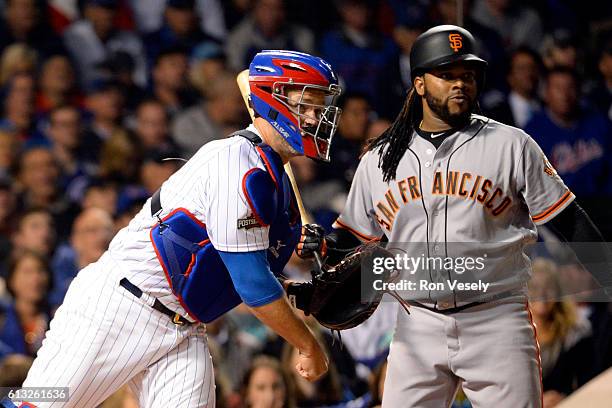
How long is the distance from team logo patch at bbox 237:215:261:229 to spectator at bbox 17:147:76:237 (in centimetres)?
220

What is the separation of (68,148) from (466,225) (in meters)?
2.44

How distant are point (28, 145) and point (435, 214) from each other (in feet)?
8.10

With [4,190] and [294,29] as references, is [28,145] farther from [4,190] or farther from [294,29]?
[294,29]

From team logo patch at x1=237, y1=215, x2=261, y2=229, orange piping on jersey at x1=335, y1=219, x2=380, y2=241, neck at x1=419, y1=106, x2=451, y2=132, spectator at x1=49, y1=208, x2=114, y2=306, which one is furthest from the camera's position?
spectator at x1=49, y1=208, x2=114, y2=306

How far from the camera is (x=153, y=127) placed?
13.8ft

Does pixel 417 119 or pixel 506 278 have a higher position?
pixel 417 119

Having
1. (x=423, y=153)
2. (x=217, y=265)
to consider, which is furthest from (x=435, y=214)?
(x=217, y=265)

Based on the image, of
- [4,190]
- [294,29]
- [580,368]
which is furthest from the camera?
[294,29]

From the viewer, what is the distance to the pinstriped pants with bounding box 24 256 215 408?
7.02ft

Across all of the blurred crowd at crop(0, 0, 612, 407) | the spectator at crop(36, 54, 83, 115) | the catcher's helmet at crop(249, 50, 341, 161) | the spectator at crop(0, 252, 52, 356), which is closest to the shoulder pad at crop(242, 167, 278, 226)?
the catcher's helmet at crop(249, 50, 341, 161)

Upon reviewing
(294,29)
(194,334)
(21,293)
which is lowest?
(21,293)

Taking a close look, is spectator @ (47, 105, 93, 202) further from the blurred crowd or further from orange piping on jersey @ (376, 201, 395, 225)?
orange piping on jersey @ (376, 201, 395, 225)

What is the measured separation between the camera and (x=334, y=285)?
237 cm

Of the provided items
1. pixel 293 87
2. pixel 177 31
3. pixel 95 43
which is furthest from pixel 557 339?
pixel 95 43
